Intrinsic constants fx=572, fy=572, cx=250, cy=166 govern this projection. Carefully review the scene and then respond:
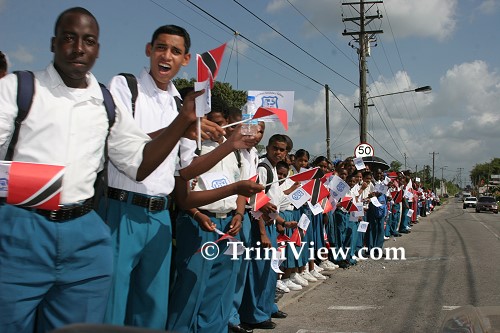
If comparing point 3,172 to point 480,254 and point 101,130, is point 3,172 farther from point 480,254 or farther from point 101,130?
point 480,254

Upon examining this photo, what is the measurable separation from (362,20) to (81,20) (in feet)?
84.5

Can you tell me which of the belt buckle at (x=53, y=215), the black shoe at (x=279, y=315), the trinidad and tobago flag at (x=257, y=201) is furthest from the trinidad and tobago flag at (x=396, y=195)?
the belt buckle at (x=53, y=215)

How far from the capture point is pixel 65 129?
245cm

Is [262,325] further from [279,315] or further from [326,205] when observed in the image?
[326,205]

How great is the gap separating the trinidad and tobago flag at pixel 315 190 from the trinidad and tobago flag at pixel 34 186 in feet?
15.4

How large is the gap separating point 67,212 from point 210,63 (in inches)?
35.9

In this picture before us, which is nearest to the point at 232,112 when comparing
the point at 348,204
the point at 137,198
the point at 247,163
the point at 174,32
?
the point at 247,163

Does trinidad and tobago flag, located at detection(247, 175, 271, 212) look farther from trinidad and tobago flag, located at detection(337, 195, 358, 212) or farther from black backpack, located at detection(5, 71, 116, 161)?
trinidad and tobago flag, located at detection(337, 195, 358, 212)

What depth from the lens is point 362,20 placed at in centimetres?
2678

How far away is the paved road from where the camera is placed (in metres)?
5.95

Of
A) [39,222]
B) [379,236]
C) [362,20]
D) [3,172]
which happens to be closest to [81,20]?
[3,172]

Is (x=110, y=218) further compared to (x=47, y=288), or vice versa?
(x=110, y=218)

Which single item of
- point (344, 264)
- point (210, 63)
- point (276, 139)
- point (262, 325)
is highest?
point (276, 139)

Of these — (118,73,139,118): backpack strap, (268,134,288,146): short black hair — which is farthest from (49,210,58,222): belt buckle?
(268,134,288,146): short black hair
